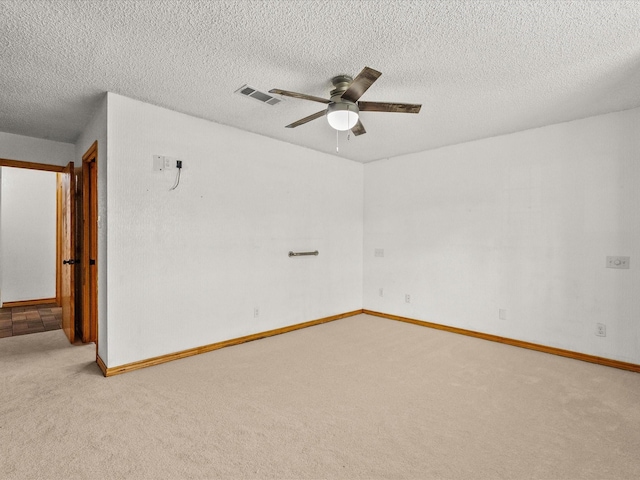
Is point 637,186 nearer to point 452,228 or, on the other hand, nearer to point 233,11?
point 452,228

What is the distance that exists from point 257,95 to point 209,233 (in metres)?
1.50

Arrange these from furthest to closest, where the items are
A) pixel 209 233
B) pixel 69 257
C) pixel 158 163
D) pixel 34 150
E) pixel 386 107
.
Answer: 1. pixel 34 150
2. pixel 69 257
3. pixel 209 233
4. pixel 158 163
5. pixel 386 107

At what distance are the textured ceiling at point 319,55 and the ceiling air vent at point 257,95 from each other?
0.08 metres

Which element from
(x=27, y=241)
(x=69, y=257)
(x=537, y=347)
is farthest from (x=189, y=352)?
(x=27, y=241)

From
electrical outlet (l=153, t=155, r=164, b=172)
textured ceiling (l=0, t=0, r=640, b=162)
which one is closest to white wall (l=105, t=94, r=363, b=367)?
electrical outlet (l=153, t=155, r=164, b=172)

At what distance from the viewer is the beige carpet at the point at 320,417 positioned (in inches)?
69.5

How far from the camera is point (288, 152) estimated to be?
14.4ft

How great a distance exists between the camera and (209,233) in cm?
357

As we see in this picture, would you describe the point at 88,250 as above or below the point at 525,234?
below

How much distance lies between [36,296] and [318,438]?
21.3 ft

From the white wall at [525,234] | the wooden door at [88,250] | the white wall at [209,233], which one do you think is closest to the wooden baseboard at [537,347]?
the white wall at [525,234]

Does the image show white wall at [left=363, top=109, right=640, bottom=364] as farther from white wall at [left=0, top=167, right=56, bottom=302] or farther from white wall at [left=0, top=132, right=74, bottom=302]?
white wall at [left=0, top=167, right=56, bottom=302]

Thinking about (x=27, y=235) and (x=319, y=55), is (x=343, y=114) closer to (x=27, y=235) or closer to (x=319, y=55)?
(x=319, y=55)

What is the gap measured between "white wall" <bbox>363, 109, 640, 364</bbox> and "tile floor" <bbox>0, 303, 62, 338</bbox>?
15.7ft
